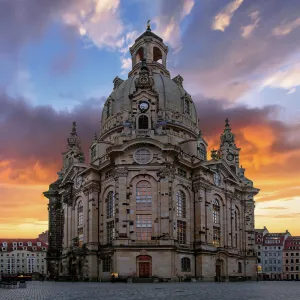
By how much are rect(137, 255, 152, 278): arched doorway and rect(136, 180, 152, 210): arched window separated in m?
8.29

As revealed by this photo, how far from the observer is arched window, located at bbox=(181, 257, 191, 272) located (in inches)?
3282

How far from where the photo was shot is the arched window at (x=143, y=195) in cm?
8144

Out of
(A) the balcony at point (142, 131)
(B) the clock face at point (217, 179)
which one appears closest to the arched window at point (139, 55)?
(A) the balcony at point (142, 131)

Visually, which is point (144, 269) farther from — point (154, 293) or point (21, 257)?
point (21, 257)

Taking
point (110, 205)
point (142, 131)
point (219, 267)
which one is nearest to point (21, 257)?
point (110, 205)

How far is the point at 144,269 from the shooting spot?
7831 cm

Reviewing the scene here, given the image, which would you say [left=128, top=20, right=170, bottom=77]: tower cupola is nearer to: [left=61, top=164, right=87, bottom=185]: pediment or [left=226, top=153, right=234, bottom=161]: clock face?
[left=226, top=153, right=234, bottom=161]: clock face

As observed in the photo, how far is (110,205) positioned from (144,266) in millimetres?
13744

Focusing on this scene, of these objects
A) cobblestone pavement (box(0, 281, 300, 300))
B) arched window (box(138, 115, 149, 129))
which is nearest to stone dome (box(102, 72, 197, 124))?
arched window (box(138, 115, 149, 129))

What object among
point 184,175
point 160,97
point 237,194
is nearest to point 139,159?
point 184,175

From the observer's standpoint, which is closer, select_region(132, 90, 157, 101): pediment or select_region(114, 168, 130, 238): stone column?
select_region(114, 168, 130, 238): stone column

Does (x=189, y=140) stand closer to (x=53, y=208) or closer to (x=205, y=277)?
(x=205, y=277)

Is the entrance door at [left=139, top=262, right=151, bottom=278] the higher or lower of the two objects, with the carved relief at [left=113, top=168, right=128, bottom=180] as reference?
lower

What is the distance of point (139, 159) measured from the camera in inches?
3253
